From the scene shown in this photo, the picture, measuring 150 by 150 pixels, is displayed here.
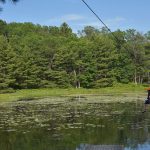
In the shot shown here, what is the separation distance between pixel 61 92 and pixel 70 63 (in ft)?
27.3

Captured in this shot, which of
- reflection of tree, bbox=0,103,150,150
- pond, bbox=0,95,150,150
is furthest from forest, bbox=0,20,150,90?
reflection of tree, bbox=0,103,150,150

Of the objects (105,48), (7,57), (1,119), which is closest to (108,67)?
(105,48)

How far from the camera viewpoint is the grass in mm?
50037

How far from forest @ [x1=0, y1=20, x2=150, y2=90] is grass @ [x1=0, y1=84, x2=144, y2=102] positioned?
1.97 meters

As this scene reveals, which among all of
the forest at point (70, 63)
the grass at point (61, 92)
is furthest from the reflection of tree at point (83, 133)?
the forest at point (70, 63)

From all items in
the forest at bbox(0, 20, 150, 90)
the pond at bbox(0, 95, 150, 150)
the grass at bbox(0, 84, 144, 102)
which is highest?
the forest at bbox(0, 20, 150, 90)

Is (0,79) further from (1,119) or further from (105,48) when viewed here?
(1,119)

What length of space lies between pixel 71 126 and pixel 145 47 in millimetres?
49817

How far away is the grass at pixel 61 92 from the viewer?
5004 centimetres

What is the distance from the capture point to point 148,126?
2264cm

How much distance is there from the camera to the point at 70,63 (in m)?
63.2

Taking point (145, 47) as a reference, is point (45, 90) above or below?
below

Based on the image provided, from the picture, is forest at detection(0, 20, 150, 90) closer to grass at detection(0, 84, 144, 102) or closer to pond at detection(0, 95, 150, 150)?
grass at detection(0, 84, 144, 102)

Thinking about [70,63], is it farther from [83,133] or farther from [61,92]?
[83,133]
